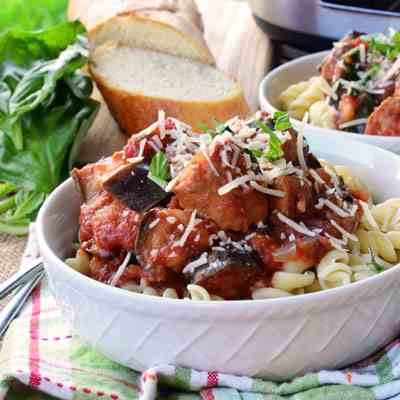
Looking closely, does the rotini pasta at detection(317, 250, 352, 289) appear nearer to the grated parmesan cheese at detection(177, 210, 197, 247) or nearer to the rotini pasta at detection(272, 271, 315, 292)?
the rotini pasta at detection(272, 271, 315, 292)

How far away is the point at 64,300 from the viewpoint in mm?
2535

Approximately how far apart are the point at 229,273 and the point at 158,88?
2.56m

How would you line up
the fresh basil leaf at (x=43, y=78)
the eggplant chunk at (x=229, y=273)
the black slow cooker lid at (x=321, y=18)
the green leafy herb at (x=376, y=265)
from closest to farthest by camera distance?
the eggplant chunk at (x=229, y=273)
the green leafy herb at (x=376, y=265)
the fresh basil leaf at (x=43, y=78)
the black slow cooker lid at (x=321, y=18)

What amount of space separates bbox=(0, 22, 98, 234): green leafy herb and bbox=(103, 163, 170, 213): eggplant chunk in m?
1.29

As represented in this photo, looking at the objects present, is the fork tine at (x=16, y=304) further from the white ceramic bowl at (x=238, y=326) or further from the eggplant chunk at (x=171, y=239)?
the eggplant chunk at (x=171, y=239)

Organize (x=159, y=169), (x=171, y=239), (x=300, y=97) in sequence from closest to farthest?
(x=171, y=239) → (x=159, y=169) → (x=300, y=97)

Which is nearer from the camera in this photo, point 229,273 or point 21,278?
point 229,273

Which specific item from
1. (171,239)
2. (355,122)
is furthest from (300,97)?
(171,239)

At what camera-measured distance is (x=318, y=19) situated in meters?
4.91

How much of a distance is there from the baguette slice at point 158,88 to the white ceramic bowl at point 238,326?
229cm

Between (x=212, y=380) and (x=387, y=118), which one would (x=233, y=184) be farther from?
(x=387, y=118)

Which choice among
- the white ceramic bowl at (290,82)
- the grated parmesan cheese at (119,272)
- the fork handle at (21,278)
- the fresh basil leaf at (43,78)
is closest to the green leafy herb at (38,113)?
the fresh basil leaf at (43,78)

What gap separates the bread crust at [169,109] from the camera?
4.68m

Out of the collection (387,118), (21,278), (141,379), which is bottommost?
(21,278)
